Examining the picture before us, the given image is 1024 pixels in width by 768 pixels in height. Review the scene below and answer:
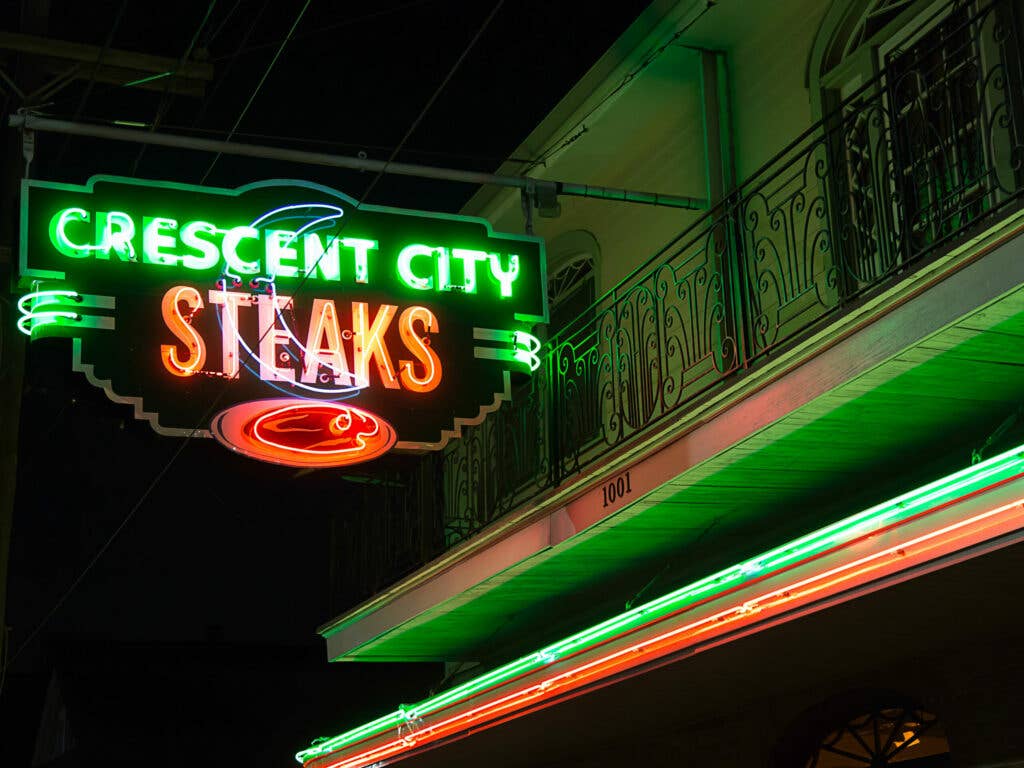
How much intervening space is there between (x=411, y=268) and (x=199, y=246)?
155 cm

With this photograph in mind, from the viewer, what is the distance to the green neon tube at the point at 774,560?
22.7ft

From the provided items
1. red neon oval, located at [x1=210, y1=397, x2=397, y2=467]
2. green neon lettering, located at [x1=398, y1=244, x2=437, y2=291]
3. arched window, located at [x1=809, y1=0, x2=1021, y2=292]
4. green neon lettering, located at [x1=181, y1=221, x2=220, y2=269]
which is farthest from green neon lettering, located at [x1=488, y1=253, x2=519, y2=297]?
arched window, located at [x1=809, y1=0, x2=1021, y2=292]

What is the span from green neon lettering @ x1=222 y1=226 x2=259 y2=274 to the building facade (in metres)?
2.25

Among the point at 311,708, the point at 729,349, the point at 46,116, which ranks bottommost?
the point at 311,708

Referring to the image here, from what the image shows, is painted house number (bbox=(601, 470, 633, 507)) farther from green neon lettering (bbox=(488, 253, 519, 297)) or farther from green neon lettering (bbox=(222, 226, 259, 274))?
green neon lettering (bbox=(222, 226, 259, 274))

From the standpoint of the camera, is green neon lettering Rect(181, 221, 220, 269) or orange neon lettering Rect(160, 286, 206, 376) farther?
green neon lettering Rect(181, 221, 220, 269)

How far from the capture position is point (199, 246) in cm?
1041

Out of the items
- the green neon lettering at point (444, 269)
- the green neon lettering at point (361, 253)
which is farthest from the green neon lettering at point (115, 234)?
the green neon lettering at point (444, 269)

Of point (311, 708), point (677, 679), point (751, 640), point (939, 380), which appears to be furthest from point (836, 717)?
point (311, 708)

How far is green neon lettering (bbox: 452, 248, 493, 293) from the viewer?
36.4 ft

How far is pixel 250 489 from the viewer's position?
2045cm

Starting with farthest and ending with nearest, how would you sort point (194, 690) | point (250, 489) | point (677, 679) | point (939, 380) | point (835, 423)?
point (250, 489) < point (194, 690) < point (677, 679) < point (835, 423) < point (939, 380)

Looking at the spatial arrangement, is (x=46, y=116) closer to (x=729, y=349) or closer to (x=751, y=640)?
(x=729, y=349)

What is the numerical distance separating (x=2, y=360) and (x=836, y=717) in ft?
22.7
